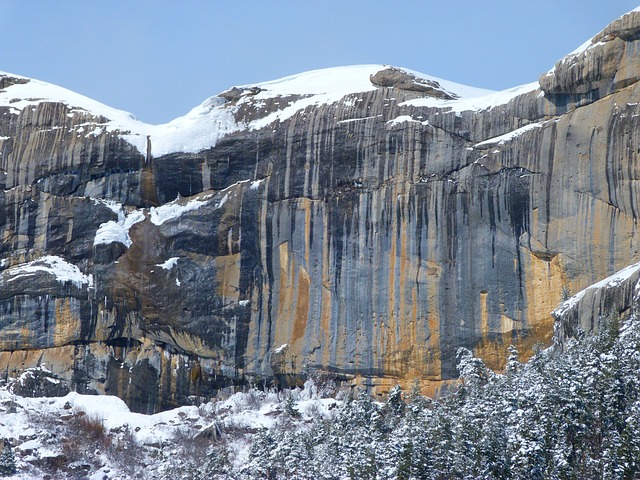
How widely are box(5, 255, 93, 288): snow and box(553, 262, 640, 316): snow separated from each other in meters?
21.1

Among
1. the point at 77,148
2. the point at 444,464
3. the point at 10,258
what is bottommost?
the point at 444,464

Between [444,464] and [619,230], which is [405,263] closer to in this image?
[619,230]

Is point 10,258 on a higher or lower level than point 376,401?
higher

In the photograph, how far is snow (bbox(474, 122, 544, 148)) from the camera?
6153 centimetres

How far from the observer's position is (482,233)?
202 feet

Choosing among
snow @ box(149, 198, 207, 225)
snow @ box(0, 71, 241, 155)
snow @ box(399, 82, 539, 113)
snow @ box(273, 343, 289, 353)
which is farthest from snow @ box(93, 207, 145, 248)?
snow @ box(399, 82, 539, 113)

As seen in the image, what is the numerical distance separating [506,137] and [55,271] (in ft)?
65.9

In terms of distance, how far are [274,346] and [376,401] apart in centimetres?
529

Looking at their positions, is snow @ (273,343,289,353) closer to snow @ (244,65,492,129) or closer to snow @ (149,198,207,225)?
snow @ (149,198,207,225)

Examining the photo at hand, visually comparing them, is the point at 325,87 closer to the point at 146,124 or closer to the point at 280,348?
the point at 146,124

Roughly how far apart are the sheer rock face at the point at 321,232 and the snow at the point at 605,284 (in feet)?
7.78

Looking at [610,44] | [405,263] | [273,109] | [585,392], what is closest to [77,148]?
[273,109]

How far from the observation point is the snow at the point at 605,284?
180 feet

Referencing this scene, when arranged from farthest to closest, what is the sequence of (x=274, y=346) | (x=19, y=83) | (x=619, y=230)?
1. (x=19, y=83)
2. (x=274, y=346)
3. (x=619, y=230)
